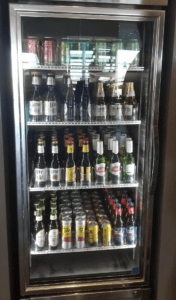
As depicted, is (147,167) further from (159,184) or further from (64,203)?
(64,203)

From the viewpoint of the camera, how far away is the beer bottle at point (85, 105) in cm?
199

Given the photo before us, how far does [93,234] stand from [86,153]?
1.89ft

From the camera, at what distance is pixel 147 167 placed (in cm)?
184

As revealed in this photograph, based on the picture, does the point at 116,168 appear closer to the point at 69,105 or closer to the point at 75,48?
the point at 69,105

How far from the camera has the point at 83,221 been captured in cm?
195

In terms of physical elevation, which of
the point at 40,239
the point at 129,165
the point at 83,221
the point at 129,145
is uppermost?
the point at 129,145

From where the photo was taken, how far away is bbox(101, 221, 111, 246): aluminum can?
1988 millimetres

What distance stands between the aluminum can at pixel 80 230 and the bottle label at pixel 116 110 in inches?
29.0

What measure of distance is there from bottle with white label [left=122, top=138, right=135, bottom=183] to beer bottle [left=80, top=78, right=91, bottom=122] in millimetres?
325

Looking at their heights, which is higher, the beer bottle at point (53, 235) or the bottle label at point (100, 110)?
the bottle label at point (100, 110)

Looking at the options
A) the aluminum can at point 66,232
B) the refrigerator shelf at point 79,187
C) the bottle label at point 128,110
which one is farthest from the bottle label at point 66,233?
the bottle label at point 128,110

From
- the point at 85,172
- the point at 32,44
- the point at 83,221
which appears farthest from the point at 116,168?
the point at 32,44

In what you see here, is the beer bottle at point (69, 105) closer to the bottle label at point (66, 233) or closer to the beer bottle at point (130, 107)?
the beer bottle at point (130, 107)

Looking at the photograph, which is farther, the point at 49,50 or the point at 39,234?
the point at 39,234
